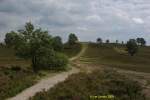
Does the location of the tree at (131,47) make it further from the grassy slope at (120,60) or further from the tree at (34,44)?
the tree at (34,44)

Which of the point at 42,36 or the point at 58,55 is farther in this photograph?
the point at 58,55

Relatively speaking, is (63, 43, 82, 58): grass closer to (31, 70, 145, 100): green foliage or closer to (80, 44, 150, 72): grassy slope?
(80, 44, 150, 72): grassy slope

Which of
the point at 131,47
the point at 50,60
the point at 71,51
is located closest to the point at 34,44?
the point at 50,60

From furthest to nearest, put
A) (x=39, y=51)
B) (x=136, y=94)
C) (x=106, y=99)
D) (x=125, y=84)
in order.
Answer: (x=39, y=51) < (x=125, y=84) < (x=136, y=94) < (x=106, y=99)

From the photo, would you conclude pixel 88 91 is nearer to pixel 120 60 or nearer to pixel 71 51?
pixel 120 60

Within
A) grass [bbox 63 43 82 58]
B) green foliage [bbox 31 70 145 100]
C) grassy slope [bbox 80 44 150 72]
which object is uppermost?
grass [bbox 63 43 82 58]

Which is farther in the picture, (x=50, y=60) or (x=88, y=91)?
(x=50, y=60)

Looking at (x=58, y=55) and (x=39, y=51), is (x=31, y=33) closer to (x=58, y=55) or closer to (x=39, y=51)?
(x=39, y=51)

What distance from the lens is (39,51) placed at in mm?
47188

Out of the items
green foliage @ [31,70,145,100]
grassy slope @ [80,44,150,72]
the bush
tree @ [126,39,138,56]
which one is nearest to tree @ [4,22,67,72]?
the bush

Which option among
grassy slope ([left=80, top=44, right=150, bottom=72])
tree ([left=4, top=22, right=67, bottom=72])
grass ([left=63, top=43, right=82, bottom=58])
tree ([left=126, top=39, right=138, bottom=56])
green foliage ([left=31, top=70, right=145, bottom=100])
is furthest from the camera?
tree ([left=126, top=39, right=138, bottom=56])

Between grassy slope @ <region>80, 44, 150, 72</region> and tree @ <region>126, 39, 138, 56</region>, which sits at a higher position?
tree @ <region>126, 39, 138, 56</region>

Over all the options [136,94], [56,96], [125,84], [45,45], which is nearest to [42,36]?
[45,45]

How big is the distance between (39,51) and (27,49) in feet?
5.49
